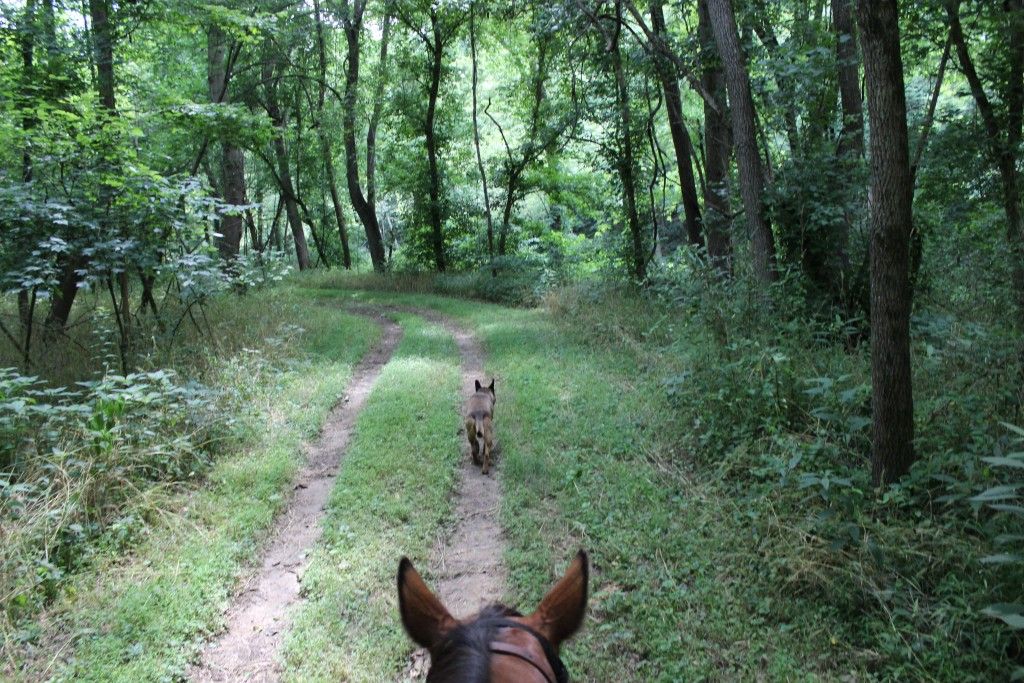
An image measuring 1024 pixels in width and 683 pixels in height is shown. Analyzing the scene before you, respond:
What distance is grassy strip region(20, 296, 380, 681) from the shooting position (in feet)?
13.1

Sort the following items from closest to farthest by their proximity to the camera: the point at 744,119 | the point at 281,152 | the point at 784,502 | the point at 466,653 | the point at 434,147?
the point at 466,653 → the point at 784,502 → the point at 744,119 → the point at 434,147 → the point at 281,152

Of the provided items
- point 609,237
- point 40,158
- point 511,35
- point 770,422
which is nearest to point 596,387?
point 770,422

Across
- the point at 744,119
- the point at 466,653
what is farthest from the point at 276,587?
the point at 744,119

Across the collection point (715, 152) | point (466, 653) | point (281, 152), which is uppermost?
point (281, 152)

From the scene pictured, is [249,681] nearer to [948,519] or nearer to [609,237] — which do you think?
[948,519]

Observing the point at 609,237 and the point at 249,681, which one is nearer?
the point at 249,681

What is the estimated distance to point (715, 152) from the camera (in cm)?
1202

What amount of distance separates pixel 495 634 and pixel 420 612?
301 mm

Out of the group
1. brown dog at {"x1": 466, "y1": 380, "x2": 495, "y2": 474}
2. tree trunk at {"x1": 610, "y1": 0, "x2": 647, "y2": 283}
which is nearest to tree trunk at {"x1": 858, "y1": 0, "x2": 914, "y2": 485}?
brown dog at {"x1": 466, "y1": 380, "x2": 495, "y2": 474}

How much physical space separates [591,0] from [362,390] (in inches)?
353

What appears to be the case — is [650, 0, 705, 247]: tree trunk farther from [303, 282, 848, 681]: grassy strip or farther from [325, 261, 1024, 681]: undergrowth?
[303, 282, 848, 681]: grassy strip

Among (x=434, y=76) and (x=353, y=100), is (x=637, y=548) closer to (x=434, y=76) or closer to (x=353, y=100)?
(x=434, y=76)

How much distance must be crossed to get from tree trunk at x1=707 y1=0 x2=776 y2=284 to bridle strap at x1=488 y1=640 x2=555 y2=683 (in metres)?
7.91

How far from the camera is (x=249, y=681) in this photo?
391 centimetres
